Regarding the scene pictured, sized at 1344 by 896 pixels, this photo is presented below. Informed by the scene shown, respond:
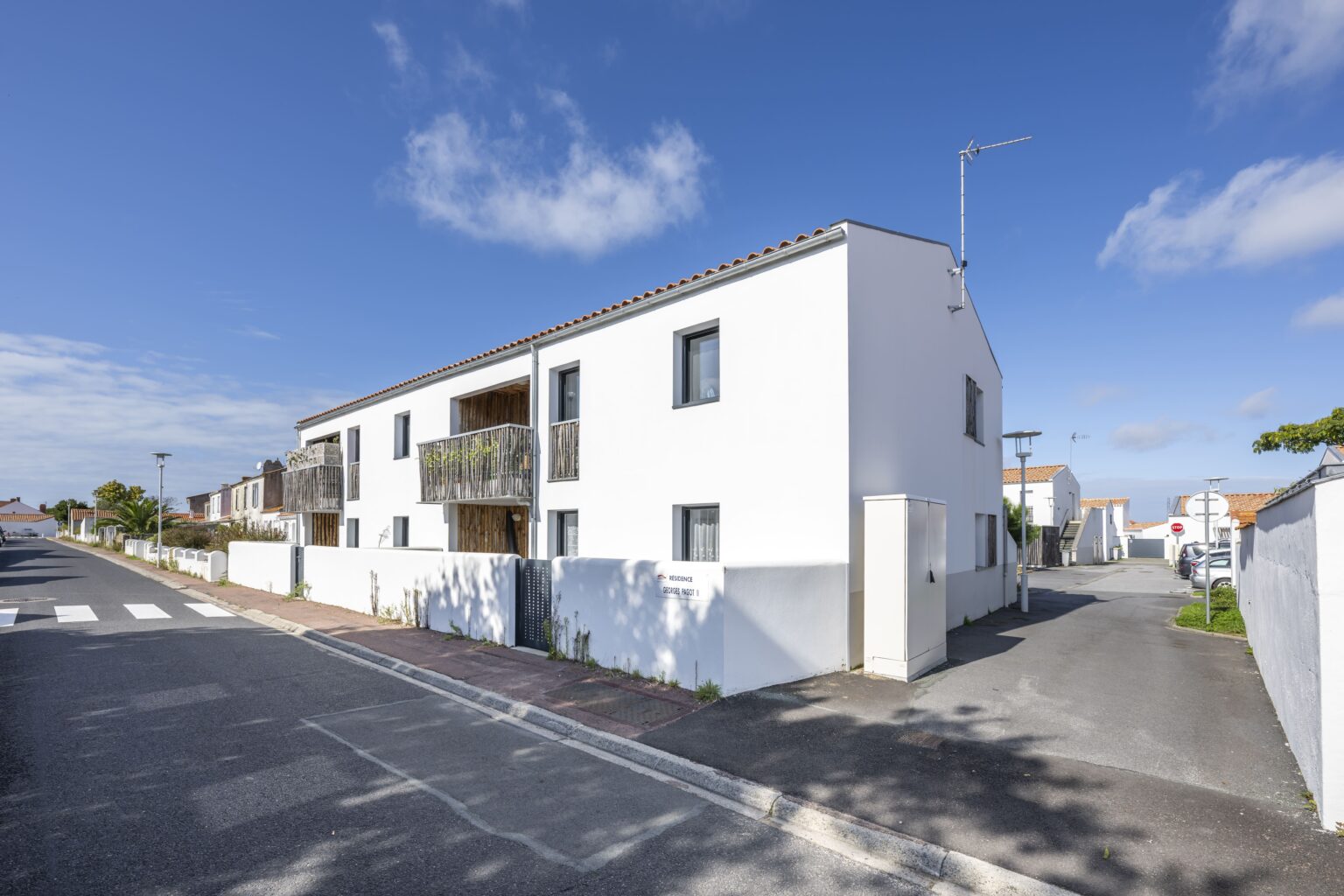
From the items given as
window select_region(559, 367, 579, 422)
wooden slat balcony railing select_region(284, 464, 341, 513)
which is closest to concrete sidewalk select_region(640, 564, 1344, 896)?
window select_region(559, 367, 579, 422)

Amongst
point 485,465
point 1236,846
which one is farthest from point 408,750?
point 485,465

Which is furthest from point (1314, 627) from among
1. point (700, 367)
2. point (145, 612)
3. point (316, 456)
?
point (316, 456)

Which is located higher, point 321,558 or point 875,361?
point 875,361

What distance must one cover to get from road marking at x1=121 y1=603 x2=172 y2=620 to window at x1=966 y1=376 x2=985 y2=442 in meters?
17.9

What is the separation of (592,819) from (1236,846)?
13.9 feet

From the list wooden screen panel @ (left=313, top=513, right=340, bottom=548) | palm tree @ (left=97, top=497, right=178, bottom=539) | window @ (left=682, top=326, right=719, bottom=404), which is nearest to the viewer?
window @ (left=682, top=326, right=719, bottom=404)

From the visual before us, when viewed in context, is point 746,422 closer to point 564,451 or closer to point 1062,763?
point 564,451

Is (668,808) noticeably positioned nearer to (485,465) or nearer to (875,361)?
(875,361)

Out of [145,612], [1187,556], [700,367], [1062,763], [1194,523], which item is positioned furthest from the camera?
[1194,523]

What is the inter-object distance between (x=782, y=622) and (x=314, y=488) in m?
18.8

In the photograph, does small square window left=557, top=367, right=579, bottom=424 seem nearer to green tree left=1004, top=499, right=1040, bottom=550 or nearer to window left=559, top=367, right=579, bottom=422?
window left=559, top=367, right=579, bottom=422

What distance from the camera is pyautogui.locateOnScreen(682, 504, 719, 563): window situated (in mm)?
10633

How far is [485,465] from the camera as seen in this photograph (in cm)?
1459

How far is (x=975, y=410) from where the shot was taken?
48.1 feet
